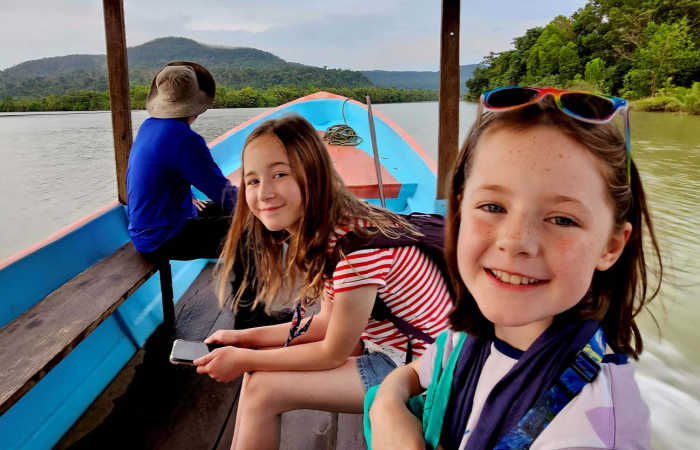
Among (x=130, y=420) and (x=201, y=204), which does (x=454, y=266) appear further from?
(x=201, y=204)

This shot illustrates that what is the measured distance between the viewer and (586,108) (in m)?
0.52

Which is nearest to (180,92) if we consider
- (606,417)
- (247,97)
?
(606,417)

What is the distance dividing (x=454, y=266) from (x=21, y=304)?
1.68 m

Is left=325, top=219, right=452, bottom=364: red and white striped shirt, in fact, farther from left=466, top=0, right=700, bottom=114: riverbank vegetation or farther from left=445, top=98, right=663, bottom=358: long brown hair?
left=466, top=0, right=700, bottom=114: riverbank vegetation

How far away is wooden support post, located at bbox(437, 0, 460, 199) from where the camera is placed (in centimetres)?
205

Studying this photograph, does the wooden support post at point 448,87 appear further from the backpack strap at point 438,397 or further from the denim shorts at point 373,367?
→ the backpack strap at point 438,397

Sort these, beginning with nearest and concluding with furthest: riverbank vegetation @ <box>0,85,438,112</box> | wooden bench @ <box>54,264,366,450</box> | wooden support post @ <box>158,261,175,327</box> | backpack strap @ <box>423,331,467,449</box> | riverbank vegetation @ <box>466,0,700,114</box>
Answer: backpack strap @ <box>423,331,467,449</box>
wooden bench @ <box>54,264,366,450</box>
wooden support post @ <box>158,261,175,327</box>
riverbank vegetation @ <box>0,85,438,112</box>
riverbank vegetation @ <box>466,0,700,114</box>

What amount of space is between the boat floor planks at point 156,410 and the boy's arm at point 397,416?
926 mm

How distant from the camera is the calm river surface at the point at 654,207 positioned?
2615mm

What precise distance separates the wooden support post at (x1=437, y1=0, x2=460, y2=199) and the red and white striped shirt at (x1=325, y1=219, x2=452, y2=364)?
46.3 inches

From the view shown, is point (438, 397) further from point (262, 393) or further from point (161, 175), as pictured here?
point (161, 175)

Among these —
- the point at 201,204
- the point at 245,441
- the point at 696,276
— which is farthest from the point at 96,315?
the point at 696,276

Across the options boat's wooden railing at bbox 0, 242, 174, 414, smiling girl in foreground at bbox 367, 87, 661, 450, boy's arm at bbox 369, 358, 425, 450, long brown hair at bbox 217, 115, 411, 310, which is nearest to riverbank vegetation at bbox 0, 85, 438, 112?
boat's wooden railing at bbox 0, 242, 174, 414

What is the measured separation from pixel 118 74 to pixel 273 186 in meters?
1.65
